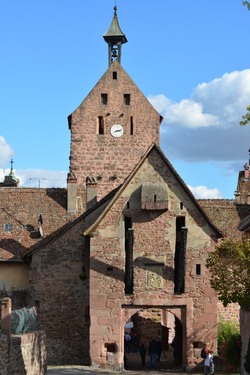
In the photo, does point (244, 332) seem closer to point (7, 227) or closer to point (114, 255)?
point (114, 255)

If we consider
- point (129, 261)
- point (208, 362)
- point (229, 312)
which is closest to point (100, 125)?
point (229, 312)

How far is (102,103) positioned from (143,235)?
15.4m

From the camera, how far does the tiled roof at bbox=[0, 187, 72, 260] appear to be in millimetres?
44844

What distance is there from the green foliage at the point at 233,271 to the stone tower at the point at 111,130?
2260 cm

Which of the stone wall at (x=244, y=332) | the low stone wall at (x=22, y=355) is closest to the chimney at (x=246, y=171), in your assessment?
the stone wall at (x=244, y=332)

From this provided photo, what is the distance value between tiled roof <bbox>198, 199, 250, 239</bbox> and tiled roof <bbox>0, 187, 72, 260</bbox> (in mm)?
8656

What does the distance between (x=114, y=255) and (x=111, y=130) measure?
1522 centimetres

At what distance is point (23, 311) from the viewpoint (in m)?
31.2

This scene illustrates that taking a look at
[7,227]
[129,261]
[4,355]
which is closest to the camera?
[4,355]

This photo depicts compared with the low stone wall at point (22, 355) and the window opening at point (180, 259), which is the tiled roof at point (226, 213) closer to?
the window opening at point (180, 259)

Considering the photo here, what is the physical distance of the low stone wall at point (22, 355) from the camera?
92.9ft

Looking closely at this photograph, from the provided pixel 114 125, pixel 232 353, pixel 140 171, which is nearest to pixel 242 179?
pixel 114 125

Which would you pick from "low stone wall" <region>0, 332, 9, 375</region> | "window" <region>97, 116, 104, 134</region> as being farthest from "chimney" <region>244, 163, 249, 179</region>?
"low stone wall" <region>0, 332, 9, 375</region>

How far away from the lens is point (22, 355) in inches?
1152
